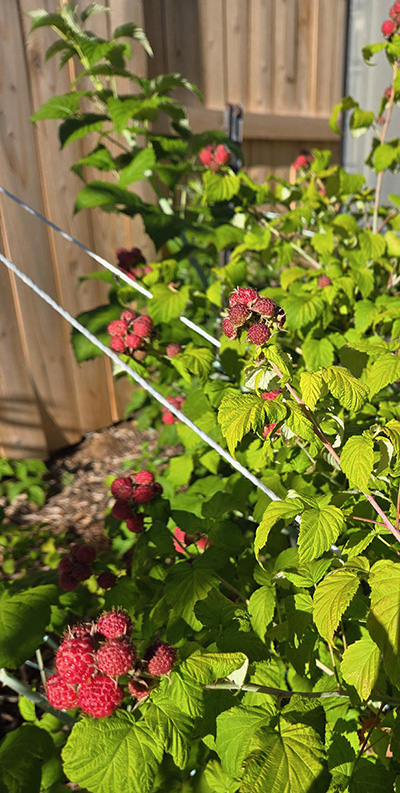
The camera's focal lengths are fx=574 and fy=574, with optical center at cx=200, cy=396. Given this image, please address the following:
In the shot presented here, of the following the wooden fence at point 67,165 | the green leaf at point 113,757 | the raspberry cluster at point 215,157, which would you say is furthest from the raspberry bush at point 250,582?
the wooden fence at point 67,165

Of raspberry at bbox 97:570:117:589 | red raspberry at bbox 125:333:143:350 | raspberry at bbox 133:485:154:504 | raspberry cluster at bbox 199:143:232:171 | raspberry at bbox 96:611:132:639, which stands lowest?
raspberry at bbox 97:570:117:589

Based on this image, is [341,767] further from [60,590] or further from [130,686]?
[60,590]

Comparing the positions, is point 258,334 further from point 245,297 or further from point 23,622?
point 23,622

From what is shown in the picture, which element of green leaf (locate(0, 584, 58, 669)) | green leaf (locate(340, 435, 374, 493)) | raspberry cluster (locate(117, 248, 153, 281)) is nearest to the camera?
green leaf (locate(340, 435, 374, 493))

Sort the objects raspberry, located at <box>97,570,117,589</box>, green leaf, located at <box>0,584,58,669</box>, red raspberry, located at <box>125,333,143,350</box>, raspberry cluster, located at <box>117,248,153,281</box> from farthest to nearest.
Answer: raspberry cluster, located at <box>117,248,153,281</box>, red raspberry, located at <box>125,333,143,350</box>, raspberry, located at <box>97,570,117,589</box>, green leaf, located at <box>0,584,58,669</box>

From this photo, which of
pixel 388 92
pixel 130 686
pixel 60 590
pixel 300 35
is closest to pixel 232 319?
pixel 130 686

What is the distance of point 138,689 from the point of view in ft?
2.53

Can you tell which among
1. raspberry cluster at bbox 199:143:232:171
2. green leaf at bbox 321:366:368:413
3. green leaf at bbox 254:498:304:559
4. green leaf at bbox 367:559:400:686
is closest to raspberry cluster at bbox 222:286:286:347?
green leaf at bbox 321:366:368:413

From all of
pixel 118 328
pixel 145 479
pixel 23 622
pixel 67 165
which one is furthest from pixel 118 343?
pixel 67 165

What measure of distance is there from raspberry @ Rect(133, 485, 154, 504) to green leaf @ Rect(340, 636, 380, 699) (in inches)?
23.2

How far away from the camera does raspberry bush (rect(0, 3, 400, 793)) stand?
71 cm

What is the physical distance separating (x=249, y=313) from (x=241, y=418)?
0.56 feet

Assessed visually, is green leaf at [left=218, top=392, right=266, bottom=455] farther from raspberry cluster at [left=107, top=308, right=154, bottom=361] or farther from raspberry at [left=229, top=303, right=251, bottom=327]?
raspberry cluster at [left=107, top=308, right=154, bottom=361]

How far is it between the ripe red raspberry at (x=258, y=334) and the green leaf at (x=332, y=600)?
1.09 ft
